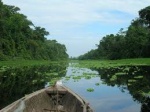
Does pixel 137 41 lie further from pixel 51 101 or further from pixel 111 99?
pixel 51 101

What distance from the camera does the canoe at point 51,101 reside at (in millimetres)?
8563

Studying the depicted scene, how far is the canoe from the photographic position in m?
8.56

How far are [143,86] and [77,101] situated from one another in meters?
8.09

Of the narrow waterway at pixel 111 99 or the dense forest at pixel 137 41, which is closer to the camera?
the narrow waterway at pixel 111 99

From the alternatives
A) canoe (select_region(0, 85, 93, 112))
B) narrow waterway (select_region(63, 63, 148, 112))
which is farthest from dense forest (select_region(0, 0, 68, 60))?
canoe (select_region(0, 85, 93, 112))

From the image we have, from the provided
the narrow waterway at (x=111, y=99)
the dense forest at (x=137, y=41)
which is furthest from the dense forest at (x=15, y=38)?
the narrow waterway at (x=111, y=99)

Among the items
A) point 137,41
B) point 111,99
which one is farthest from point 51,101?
point 137,41

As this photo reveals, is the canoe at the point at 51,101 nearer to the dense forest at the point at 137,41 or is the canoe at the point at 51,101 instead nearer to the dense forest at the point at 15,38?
the dense forest at the point at 15,38

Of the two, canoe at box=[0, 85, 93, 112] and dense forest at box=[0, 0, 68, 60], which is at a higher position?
dense forest at box=[0, 0, 68, 60]

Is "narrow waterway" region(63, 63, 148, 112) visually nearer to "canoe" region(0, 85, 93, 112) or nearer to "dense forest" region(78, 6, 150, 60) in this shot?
"canoe" region(0, 85, 93, 112)

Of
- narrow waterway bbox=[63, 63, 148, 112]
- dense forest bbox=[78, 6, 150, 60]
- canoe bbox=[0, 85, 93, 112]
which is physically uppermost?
dense forest bbox=[78, 6, 150, 60]

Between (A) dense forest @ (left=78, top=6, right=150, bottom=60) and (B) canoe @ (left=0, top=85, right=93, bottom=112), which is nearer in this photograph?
(B) canoe @ (left=0, top=85, right=93, bottom=112)

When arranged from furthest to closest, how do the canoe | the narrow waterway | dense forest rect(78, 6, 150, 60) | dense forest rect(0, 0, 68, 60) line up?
dense forest rect(78, 6, 150, 60) < dense forest rect(0, 0, 68, 60) < the narrow waterway < the canoe

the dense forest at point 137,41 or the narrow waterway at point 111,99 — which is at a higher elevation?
the dense forest at point 137,41
